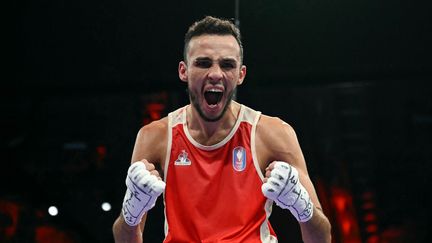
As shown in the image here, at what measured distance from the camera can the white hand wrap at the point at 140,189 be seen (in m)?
2.15

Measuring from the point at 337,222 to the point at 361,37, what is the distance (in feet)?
4.01

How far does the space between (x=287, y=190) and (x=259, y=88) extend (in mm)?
2123

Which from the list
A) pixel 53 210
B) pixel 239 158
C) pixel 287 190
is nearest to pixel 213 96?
pixel 239 158

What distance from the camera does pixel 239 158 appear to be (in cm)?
240

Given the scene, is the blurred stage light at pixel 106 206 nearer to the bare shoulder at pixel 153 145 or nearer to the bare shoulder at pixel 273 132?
the bare shoulder at pixel 153 145

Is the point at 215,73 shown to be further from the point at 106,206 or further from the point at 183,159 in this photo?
the point at 106,206

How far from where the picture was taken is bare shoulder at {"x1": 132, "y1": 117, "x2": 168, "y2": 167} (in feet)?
8.16

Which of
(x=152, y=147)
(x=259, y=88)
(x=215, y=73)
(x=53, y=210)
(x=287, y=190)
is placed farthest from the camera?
(x=53, y=210)

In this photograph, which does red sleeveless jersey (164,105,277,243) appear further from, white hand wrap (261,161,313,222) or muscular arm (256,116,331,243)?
white hand wrap (261,161,313,222)

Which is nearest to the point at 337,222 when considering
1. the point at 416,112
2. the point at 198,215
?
the point at 416,112

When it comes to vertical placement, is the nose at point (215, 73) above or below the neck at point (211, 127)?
above

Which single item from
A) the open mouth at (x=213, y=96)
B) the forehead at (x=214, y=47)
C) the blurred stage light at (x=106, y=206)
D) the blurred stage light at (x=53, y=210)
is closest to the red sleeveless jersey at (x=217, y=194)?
the open mouth at (x=213, y=96)

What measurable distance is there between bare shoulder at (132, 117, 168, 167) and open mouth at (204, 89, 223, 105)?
23cm

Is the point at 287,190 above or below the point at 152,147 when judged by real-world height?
below
